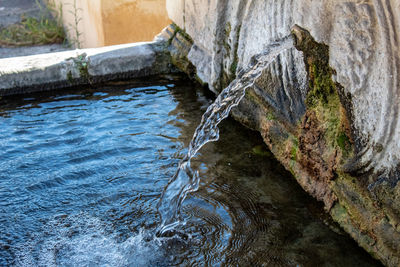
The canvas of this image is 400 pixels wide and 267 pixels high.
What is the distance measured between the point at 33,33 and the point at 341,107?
5189mm

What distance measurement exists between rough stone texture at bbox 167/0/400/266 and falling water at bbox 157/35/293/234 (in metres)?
0.07

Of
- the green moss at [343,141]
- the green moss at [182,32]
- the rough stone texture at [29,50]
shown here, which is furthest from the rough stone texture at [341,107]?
the rough stone texture at [29,50]

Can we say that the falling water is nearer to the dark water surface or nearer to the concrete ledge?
the dark water surface

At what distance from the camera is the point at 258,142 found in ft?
9.27

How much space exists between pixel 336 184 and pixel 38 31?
5143 millimetres

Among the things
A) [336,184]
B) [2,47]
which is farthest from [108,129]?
[2,47]

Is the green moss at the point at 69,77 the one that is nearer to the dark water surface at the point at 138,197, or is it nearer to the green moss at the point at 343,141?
the dark water surface at the point at 138,197

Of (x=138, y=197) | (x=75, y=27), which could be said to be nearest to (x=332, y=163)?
(x=138, y=197)

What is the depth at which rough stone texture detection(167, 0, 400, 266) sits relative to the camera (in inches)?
64.7

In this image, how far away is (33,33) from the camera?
6172 millimetres

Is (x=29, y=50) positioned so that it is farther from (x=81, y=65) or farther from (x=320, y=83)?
(x=320, y=83)

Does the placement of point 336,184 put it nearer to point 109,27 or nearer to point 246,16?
point 246,16

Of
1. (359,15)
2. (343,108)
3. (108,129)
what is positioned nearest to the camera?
(359,15)

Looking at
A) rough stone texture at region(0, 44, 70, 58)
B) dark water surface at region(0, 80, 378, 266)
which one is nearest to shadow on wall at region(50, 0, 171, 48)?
rough stone texture at region(0, 44, 70, 58)
